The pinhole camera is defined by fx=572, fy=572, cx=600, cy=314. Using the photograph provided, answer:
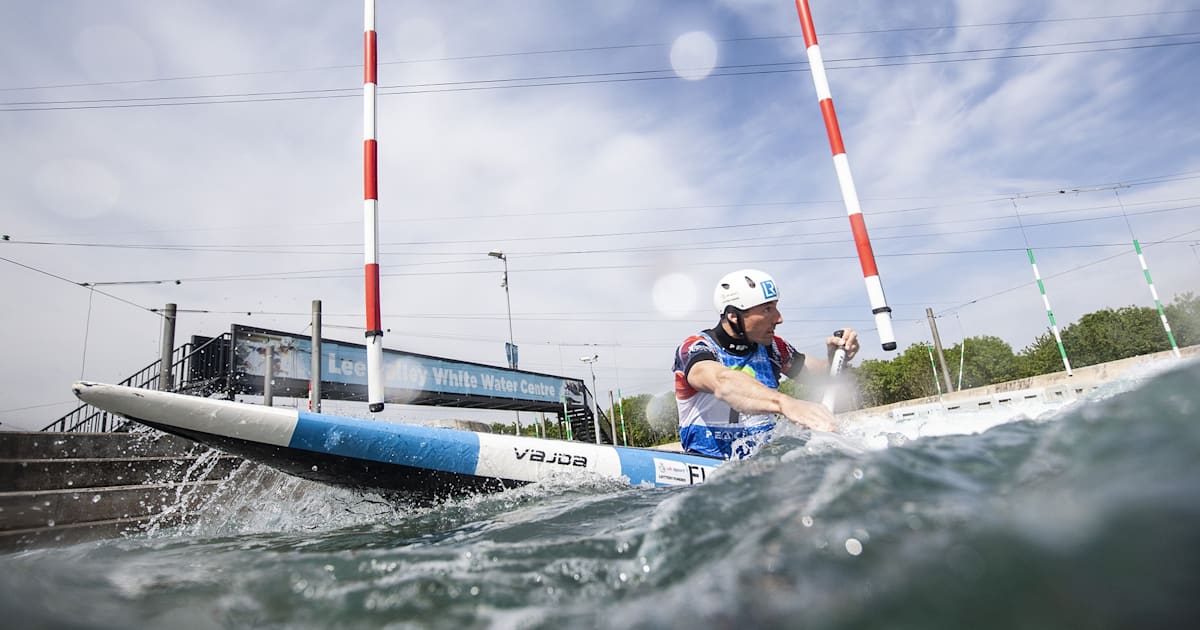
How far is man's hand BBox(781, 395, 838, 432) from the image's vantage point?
2.60m

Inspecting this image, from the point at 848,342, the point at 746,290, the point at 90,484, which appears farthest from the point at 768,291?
the point at 90,484

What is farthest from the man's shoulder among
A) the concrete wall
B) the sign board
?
the sign board

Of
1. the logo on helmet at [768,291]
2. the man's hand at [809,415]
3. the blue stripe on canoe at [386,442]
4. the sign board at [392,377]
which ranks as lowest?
the man's hand at [809,415]

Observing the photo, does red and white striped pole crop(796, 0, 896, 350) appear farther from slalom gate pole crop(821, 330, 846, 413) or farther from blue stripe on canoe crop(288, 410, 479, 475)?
blue stripe on canoe crop(288, 410, 479, 475)

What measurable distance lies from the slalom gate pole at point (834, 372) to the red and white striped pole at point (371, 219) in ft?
11.4

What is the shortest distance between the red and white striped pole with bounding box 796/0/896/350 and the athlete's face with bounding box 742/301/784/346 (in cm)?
141

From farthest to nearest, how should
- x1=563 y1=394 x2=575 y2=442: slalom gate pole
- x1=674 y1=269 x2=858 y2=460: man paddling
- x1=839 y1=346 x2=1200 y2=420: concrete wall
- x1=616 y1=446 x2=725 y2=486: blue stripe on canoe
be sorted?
x1=563 y1=394 x2=575 y2=442: slalom gate pole, x1=839 y1=346 x2=1200 y2=420: concrete wall, x1=674 y1=269 x2=858 y2=460: man paddling, x1=616 y1=446 x2=725 y2=486: blue stripe on canoe

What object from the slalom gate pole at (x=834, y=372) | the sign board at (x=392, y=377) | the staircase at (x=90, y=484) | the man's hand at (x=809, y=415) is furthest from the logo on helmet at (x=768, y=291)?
the sign board at (x=392, y=377)

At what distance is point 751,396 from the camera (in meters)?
3.06

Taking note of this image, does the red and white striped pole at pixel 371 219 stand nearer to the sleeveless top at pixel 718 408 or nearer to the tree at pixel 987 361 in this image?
the sleeveless top at pixel 718 408

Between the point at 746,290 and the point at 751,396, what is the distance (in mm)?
871

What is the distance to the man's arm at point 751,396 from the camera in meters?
2.70

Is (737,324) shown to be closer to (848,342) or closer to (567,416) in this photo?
(848,342)

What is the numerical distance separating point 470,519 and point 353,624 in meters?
1.48
